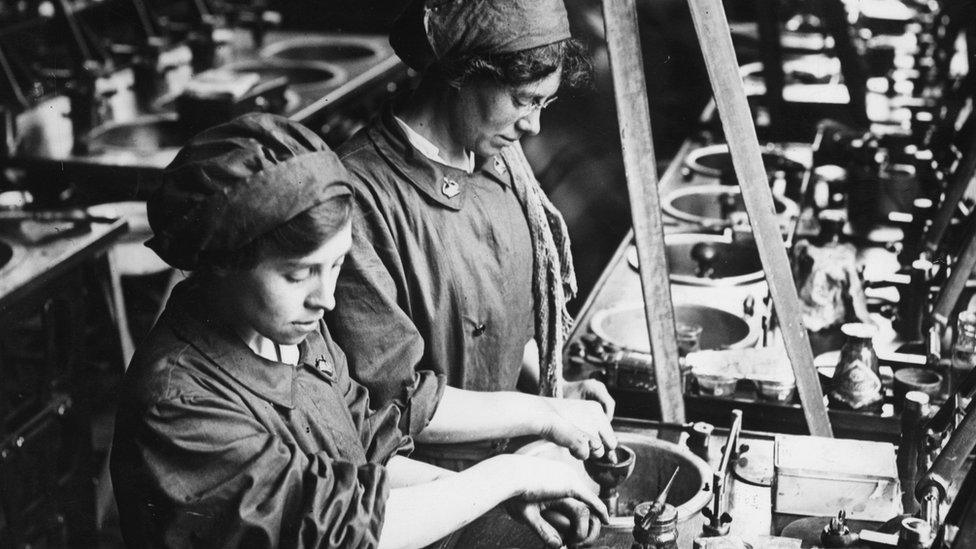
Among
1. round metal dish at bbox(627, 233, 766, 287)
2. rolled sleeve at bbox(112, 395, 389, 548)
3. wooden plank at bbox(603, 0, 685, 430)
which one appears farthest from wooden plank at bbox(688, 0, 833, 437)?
round metal dish at bbox(627, 233, 766, 287)

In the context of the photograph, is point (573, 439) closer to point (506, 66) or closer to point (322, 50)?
point (506, 66)

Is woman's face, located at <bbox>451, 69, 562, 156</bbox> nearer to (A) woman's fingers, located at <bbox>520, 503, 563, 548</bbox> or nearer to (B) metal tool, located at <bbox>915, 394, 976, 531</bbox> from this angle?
(A) woman's fingers, located at <bbox>520, 503, 563, 548</bbox>

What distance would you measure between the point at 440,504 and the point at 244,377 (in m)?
0.40

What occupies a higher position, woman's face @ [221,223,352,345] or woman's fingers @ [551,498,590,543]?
woman's face @ [221,223,352,345]

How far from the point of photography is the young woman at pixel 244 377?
1510mm

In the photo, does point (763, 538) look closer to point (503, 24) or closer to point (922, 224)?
point (503, 24)

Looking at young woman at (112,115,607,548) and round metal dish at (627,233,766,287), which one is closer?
young woman at (112,115,607,548)

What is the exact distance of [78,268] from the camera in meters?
4.07

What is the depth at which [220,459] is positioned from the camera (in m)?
1.53

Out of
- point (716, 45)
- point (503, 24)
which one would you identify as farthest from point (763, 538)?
point (503, 24)

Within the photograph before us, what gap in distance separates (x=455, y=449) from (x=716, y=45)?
1.07m

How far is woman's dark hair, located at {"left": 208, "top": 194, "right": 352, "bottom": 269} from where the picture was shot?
153 cm

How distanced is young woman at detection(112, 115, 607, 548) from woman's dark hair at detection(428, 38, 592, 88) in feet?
2.08

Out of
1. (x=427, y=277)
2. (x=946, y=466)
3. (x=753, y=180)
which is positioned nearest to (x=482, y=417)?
(x=427, y=277)
